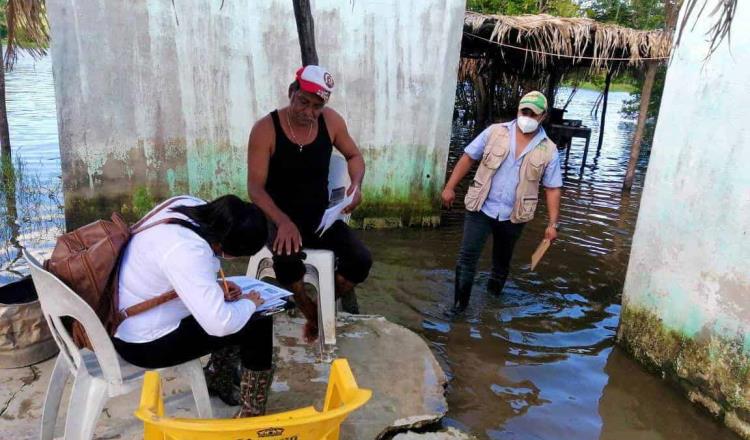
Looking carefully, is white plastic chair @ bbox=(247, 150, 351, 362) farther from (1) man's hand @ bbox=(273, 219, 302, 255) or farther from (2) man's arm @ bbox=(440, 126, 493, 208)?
(2) man's arm @ bbox=(440, 126, 493, 208)

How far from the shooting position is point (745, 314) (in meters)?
2.88

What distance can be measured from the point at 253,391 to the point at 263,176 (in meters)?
1.23

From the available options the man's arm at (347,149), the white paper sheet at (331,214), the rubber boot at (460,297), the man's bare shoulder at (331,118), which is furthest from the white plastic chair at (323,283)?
the rubber boot at (460,297)

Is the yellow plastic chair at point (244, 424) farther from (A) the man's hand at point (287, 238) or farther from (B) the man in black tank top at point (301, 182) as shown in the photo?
(B) the man in black tank top at point (301, 182)

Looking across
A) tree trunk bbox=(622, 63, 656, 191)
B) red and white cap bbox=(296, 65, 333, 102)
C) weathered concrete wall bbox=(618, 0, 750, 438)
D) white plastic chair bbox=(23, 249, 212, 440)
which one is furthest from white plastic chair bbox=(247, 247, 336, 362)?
tree trunk bbox=(622, 63, 656, 191)

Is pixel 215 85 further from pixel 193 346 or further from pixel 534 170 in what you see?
pixel 193 346

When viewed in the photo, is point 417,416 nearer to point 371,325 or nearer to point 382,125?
point 371,325

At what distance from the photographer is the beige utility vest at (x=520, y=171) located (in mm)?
3873

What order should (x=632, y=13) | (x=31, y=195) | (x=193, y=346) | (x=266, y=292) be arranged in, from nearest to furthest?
(x=193, y=346) < (x=266, y=292) < (x=31, y=195) < (x=632, y=13)

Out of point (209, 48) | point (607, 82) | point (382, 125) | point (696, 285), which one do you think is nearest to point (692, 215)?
point (696, 285)

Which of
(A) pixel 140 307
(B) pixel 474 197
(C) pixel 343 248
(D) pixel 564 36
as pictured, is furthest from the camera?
(D) pixel 564 36

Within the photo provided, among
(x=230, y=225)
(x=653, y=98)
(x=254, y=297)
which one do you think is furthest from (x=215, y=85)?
(x=653, y=98)

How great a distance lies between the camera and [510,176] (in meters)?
3.91

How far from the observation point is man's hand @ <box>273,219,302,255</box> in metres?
2.93
